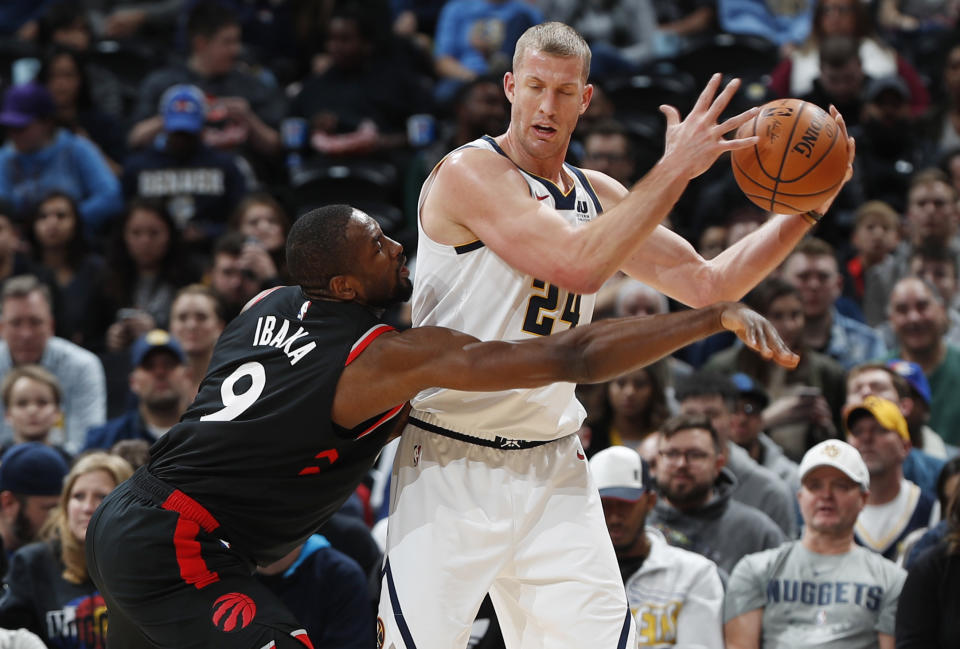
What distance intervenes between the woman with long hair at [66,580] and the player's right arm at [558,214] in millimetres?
2874

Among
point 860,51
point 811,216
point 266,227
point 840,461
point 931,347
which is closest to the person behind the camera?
point 811,216

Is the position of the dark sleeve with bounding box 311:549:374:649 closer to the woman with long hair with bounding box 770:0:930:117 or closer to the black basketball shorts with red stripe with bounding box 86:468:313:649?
the black basketball shorts with red stripe with bounding box 86:468:313:649

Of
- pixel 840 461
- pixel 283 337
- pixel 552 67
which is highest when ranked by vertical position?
pixel 552 67

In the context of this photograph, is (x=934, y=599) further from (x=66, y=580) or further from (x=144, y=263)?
(x=144, y=263)

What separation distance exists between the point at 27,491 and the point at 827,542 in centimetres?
420

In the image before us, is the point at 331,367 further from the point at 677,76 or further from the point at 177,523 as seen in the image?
the point at 677,76

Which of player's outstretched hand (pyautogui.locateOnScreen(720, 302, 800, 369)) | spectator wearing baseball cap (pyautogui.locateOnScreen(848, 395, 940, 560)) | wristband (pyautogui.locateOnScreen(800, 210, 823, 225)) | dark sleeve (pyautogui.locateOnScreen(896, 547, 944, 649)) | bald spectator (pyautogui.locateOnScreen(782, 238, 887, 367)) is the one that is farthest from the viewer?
bald spectator (pyautogui.locateOnScreen(782, 238, 887, 367))

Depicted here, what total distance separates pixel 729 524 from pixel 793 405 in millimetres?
1617

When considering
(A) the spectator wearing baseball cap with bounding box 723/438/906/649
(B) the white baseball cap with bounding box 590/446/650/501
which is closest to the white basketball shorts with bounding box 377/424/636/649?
(B) the white baseball cap with bounding box 590/446/650/501

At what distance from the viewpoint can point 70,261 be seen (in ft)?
34.3

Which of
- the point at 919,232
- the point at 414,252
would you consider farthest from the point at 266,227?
the point at 919,232

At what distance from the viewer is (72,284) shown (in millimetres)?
10328

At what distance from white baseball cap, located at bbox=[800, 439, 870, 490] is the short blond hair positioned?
9.10 feet

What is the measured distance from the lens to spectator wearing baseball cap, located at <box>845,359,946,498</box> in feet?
26.0
